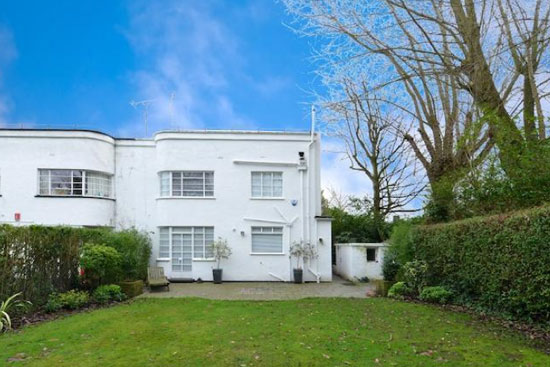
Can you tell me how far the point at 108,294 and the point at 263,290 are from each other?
5764mm

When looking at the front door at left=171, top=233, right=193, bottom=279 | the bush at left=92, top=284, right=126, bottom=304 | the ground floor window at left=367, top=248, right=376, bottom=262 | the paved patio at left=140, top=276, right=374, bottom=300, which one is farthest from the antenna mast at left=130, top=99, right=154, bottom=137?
the ground floor window at left=367, top=248, right=376, bottom=262

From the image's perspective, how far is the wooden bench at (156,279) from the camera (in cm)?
1576

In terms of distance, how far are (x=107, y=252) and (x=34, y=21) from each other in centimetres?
716

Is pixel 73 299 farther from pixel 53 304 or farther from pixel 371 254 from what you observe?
pixel 371 254

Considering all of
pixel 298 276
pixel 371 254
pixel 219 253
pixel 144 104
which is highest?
pixel 144 104

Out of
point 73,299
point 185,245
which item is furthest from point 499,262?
point 185,245

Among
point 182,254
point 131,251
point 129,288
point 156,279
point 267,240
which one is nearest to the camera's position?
point 129,288

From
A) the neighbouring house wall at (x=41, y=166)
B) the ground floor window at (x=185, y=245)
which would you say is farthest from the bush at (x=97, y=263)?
the neighbouring house wall at (x=41, y=166)

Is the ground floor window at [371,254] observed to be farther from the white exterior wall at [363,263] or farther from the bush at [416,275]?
the bush at [416,275]

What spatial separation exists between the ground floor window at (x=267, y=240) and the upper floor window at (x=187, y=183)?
2.82 m

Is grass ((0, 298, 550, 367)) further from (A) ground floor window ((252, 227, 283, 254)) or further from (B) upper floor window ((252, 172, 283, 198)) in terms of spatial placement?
(B) upper floor window ((252, 172, 283, 198))

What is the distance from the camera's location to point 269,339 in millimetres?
7902

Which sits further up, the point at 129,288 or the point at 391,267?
the point at 391,267

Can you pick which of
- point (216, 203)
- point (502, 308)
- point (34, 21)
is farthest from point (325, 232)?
point (34, 21)
